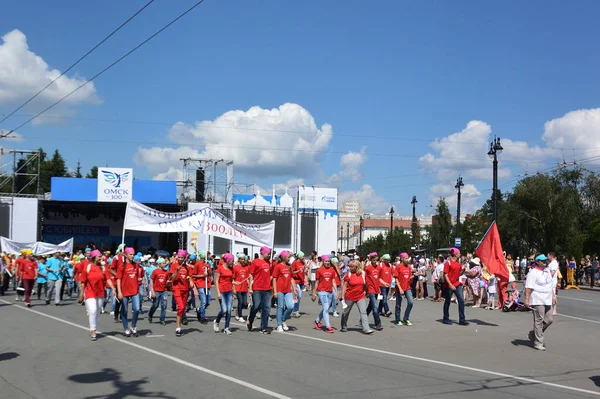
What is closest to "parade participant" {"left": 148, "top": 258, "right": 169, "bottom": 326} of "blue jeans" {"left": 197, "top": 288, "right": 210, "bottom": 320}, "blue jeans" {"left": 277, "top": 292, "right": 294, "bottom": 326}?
"blue jeans" {"left": 197, "top": 288, "right": 210, "bottom": 320}

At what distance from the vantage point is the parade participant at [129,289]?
13.2 m

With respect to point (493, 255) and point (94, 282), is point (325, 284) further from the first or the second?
point (94, 282)

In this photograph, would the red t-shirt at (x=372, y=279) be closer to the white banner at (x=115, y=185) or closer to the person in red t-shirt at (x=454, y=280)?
the person in red t-shirt at (x=454, y=280)

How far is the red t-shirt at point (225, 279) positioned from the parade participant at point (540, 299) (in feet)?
20.8

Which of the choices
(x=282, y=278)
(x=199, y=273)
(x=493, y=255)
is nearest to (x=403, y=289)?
(x=493, y=255)

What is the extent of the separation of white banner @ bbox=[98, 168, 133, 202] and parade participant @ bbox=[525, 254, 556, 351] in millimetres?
40818

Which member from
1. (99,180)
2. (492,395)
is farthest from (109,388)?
(99,180)

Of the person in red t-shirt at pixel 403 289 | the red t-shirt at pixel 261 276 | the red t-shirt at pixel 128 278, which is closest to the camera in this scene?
the red t-shirt at pixel 128 278

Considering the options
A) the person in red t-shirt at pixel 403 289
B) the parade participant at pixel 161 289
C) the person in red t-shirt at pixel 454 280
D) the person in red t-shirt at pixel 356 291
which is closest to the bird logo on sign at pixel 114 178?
the parade participant at pixel 161 289

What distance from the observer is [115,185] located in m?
49.4

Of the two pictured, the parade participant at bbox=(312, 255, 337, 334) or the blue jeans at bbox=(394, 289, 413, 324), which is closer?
the parade participant at bbox=(312, 255, 337, 334)

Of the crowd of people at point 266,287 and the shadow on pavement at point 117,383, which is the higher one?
the crowd of people at point 266,287

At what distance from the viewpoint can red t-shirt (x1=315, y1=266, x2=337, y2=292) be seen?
49.8 feet

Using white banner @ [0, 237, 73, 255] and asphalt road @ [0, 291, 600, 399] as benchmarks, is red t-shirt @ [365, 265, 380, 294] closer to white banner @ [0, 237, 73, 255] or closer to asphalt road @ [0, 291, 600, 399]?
asphalt road @ [0, 291, 600, 399]
